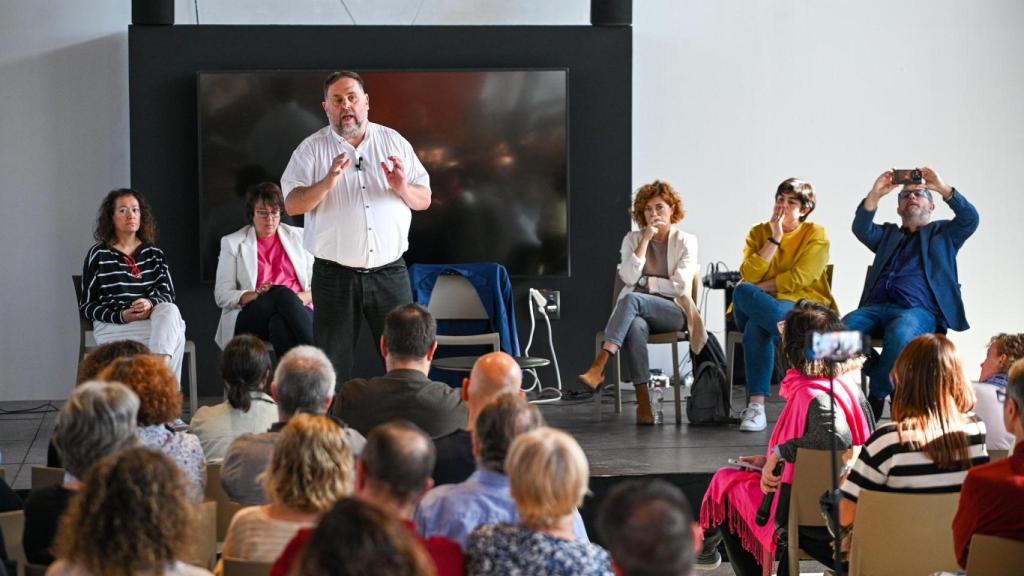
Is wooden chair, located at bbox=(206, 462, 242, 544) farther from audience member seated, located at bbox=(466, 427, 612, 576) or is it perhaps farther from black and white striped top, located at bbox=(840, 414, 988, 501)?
black and white striped top, located at bbox=(840, 414, 988, 501)

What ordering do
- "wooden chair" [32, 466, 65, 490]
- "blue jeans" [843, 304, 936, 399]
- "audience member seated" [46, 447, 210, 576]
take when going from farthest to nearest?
1. "blue jeans" [843, 304, 936, 399]
2. "wooden chair" [32, 466, 65, 490]
3. "audience member seated" [46, 447, 210, 576]

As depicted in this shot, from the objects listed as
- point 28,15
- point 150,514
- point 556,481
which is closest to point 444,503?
point 556,481

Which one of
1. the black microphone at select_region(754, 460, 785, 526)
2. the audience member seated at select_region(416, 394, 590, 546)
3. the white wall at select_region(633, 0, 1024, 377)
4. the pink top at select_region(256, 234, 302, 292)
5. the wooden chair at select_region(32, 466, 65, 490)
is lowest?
the black microphone at select_region(754, 460, 785, 526)

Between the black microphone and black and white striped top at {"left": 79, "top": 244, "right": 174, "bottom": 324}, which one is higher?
black and white striped top at {"left": 79, "top": 244, "right": 174, "bottom": 324}

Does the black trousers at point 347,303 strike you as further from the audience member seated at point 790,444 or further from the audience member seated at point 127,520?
the audience member seated at point 127,520

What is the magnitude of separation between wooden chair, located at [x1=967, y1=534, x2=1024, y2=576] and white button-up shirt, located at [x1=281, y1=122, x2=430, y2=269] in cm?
291

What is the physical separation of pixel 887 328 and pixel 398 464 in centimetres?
393

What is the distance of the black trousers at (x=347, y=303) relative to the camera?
5109mm

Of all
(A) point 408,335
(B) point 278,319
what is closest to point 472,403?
(A) point 408,335

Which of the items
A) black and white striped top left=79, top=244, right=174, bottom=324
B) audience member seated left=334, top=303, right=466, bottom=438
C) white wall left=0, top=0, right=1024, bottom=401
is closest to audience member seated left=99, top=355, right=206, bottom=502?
audience member seated left=334, top=303, right=466, bottom=438

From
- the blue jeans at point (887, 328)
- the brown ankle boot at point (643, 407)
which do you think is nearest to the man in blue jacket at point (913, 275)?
the blue jeans at point (887, 328)

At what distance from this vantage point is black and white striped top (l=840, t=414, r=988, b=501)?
130 inches

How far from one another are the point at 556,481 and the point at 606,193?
5.16 m

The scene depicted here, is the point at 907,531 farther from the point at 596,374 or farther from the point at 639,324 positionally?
the point at 639,324
